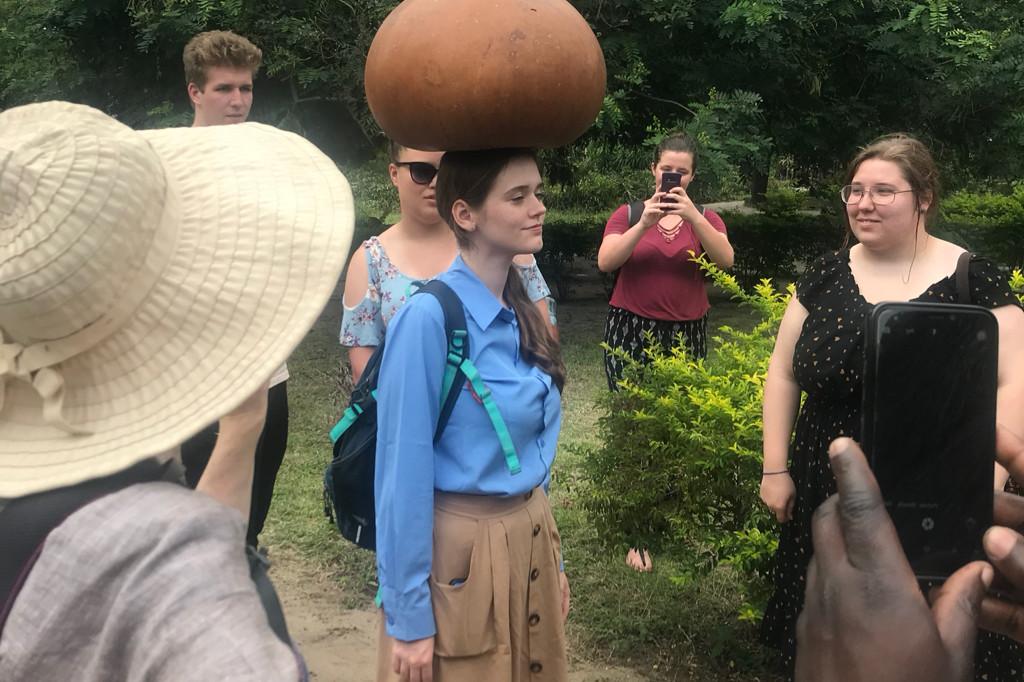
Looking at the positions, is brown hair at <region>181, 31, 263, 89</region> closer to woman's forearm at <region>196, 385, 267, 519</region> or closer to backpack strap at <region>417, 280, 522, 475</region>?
backpack strap at <region>417, 280, 522, 475</region>

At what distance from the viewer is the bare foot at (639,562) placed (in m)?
4.91

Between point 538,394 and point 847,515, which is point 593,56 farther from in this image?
point 847,515

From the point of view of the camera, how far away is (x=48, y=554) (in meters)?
1.10

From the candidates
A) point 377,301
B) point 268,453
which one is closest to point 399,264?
point 377,301

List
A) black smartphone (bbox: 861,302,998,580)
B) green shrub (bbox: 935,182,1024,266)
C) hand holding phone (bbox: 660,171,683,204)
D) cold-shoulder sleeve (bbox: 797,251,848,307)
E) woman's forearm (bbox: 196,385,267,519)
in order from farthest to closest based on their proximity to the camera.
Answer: green shrub (bbox: 935,182,1024,266) < hand holding phone (bbox: 660,171,683,204) < cold-shoulder sleeve (bbox: 797,251,848,307) < woman's forearm (bbox: 196,385,267,519) < black smartphone (bbox: 861,302,998,580)

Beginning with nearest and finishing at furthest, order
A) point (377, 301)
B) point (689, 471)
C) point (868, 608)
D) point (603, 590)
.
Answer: point (868, 608) → point (377, 301) → point (689, 471) → point (603, 590)

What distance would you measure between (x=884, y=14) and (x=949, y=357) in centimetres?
922

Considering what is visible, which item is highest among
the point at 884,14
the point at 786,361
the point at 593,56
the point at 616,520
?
the point at 884,14

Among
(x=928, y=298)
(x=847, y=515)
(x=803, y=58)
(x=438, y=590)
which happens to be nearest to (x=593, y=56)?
(x=928, y=298)

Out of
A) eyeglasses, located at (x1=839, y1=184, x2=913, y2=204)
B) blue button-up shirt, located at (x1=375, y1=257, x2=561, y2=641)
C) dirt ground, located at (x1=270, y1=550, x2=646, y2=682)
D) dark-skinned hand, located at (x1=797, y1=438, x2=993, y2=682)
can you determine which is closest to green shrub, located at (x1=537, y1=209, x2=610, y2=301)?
dirt ground, located at (x1=270, y1=550, x2=646, y2=682)

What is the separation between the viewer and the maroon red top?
537 cm

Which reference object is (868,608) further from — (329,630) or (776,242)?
(776,242)

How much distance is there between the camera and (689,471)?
12.8 ft

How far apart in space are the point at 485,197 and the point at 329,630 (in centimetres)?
268
